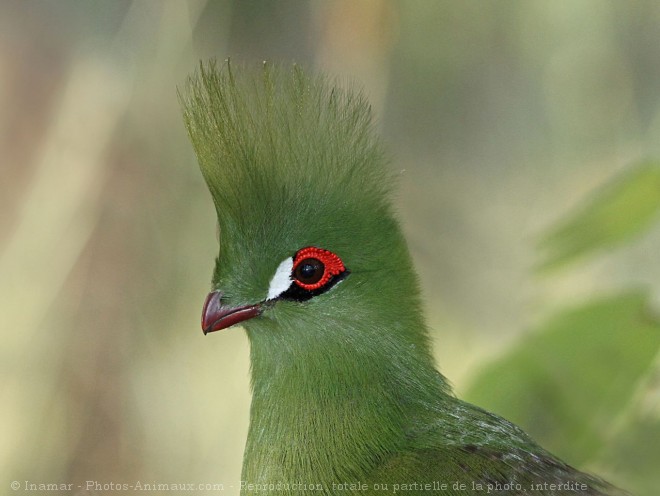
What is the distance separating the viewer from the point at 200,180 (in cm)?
308

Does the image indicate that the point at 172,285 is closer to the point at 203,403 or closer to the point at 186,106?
the point at 203,403

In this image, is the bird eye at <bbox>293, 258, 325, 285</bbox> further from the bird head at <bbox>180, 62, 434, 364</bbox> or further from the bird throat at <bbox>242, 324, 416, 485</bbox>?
the bird throat at <bbox>242, 324, 416, 485</bbox>

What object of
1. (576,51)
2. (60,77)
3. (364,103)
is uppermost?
(576,51)

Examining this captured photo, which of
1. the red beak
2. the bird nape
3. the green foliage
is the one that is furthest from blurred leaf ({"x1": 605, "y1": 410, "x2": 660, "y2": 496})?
the red beak

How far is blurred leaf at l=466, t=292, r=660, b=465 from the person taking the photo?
1233 millimetres

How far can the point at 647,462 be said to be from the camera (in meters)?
1.24

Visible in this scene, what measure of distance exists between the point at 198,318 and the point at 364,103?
1.64 m

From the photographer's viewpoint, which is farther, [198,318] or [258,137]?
[198,318]

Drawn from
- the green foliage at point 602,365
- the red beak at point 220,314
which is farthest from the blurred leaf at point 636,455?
the red beak at point 220,314

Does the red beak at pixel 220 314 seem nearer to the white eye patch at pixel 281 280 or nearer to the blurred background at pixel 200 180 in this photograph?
the white eye patch at pixel 281 280

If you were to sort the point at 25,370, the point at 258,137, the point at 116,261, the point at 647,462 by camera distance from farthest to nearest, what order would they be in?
the point at 116,261
the point at 25,370
the point at 258,137
the point at 647,462

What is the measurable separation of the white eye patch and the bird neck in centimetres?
8

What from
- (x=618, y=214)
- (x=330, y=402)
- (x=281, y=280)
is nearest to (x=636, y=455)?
(x=618, y=214)

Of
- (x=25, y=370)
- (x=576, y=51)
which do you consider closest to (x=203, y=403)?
(x=25, y=370)
